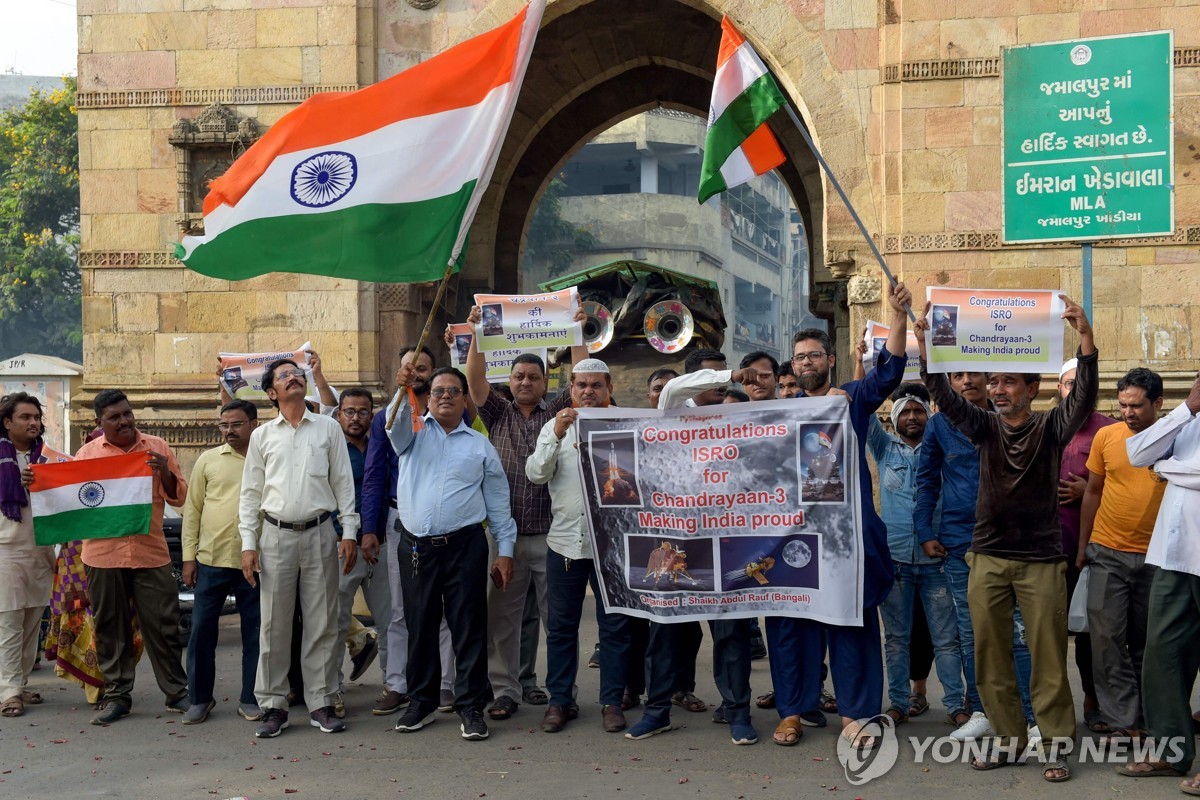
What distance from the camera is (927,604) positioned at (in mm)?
7578

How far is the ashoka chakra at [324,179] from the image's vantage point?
25.0 ft

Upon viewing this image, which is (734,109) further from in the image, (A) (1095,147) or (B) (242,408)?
(B) (242,408)

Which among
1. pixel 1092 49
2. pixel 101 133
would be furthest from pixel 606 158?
pixel 1092 49

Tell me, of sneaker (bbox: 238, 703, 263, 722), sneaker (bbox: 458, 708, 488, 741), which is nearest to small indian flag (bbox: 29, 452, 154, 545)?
sneaker (bbox: 238, 703, 263, 722)

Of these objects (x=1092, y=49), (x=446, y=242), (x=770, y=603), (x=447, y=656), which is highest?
(x=1092, y=49)

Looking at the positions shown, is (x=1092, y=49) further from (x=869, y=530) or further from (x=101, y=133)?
(x=101, y=133)

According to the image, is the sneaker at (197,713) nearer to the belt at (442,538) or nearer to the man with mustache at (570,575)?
the belt at (442,538)

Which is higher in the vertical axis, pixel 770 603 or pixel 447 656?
pixel 770 603

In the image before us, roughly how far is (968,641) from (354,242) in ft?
13.0

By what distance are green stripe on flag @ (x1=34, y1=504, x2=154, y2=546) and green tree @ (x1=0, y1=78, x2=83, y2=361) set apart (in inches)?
1211

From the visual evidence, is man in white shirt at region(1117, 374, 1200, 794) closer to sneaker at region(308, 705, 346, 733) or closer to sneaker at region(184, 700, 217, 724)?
sneaker at region(308, 705, 346, 733)

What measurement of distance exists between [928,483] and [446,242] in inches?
115

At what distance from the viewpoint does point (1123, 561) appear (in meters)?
7.04

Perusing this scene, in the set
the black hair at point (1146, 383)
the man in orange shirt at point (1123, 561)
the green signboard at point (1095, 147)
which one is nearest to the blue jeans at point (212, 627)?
the man in orange shirt at point (1123, 561)
